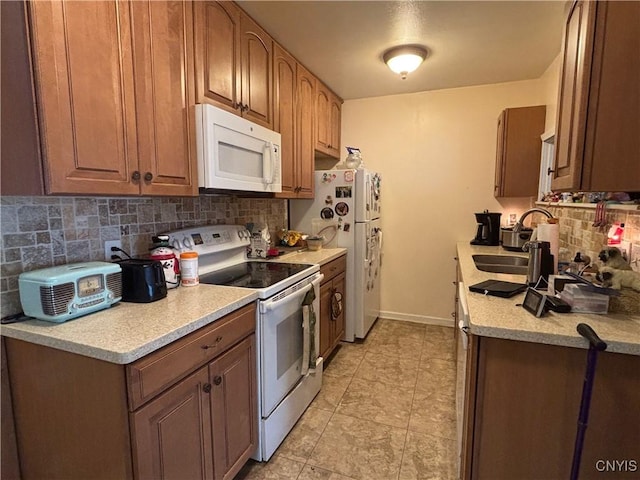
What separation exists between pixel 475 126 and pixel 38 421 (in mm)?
3578

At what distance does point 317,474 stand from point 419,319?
221 cm

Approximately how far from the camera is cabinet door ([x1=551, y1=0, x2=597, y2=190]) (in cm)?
111

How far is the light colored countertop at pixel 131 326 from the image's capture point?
0.99m

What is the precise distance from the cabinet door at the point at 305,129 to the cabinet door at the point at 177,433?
1.80 metres

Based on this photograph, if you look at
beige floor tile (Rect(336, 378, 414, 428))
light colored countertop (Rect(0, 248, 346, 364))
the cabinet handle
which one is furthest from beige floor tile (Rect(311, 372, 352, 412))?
light colored countertop (Rect(0, 248, 346, 364))

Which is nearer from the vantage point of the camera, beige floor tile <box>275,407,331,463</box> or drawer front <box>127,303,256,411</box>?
drawer front <box>127,303,256,411</box>

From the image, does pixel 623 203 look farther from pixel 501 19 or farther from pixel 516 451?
pixel 501 19

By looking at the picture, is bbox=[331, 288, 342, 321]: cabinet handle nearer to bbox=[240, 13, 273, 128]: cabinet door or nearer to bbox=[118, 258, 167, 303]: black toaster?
bbox=[240, 13, 273, 128]: cabinet door

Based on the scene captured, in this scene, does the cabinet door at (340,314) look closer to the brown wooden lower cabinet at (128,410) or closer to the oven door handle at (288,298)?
the oven door handle at (288,298)

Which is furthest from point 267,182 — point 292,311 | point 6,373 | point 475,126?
point 475,126

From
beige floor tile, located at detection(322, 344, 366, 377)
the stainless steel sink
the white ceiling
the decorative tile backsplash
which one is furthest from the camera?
beige floor tile, located at detection(322, 344, 366, 377)

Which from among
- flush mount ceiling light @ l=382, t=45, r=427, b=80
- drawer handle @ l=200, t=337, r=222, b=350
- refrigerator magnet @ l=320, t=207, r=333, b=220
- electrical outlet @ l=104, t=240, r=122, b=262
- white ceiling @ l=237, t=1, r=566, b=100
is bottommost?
drawer handle @ l=200, t=337, r=222, b=350

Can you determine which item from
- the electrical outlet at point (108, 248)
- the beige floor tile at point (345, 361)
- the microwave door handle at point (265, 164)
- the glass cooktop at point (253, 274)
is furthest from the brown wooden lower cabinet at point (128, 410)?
the beige floor tile at point (345, 361)

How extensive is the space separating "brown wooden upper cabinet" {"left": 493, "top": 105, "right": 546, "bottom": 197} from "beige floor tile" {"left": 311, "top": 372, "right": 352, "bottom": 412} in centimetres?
202
